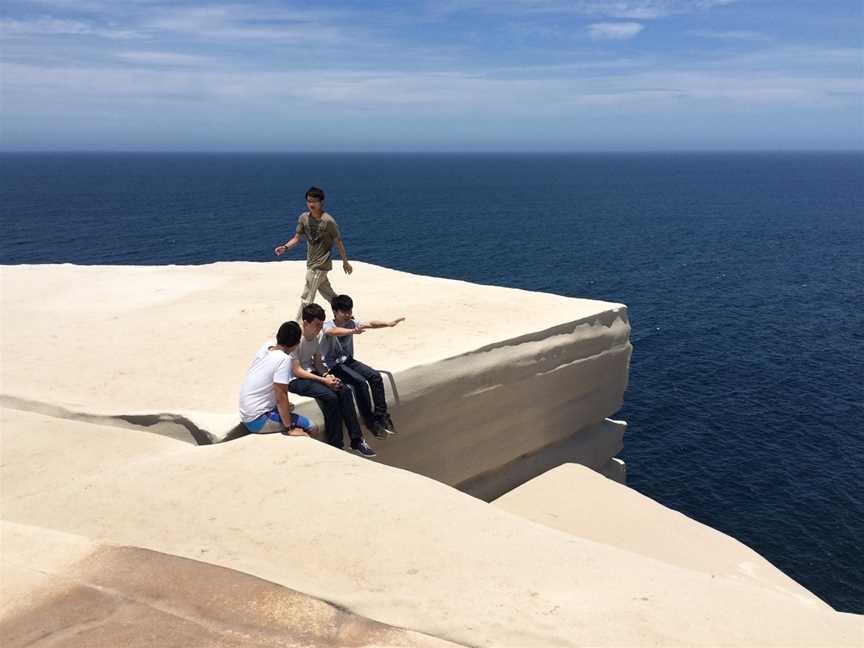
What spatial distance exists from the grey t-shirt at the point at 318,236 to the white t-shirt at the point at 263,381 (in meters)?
3.60

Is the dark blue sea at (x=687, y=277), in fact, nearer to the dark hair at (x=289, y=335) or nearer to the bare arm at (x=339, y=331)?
the bare arm at (x=339, y=331)

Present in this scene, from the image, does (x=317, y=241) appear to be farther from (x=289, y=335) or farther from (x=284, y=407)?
(x=284, y=407)

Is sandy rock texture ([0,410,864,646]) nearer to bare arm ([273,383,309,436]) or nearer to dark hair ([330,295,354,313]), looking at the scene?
bare arm ([273,383,309,436])

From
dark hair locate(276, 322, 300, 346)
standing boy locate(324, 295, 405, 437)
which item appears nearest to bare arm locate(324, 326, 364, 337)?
standing boy locate(324, 295, 405, 437)

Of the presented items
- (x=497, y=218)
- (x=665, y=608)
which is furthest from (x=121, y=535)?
(x=497, y=218)

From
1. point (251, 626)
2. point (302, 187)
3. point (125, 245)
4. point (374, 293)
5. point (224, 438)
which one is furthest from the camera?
point (302, 187)

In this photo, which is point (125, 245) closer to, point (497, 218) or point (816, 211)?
point (497, 218)

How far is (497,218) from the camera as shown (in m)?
86.5

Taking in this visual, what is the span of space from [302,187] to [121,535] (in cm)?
13621

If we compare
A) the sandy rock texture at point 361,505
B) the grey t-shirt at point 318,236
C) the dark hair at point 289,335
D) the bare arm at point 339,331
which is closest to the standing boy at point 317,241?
the grey t-shirt at point 318,236

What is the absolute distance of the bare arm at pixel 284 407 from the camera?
901cm

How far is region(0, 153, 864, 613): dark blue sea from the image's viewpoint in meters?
22.4

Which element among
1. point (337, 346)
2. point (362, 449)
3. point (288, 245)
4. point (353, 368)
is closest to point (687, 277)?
point (288, 245)

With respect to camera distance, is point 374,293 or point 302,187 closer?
point 374,293
